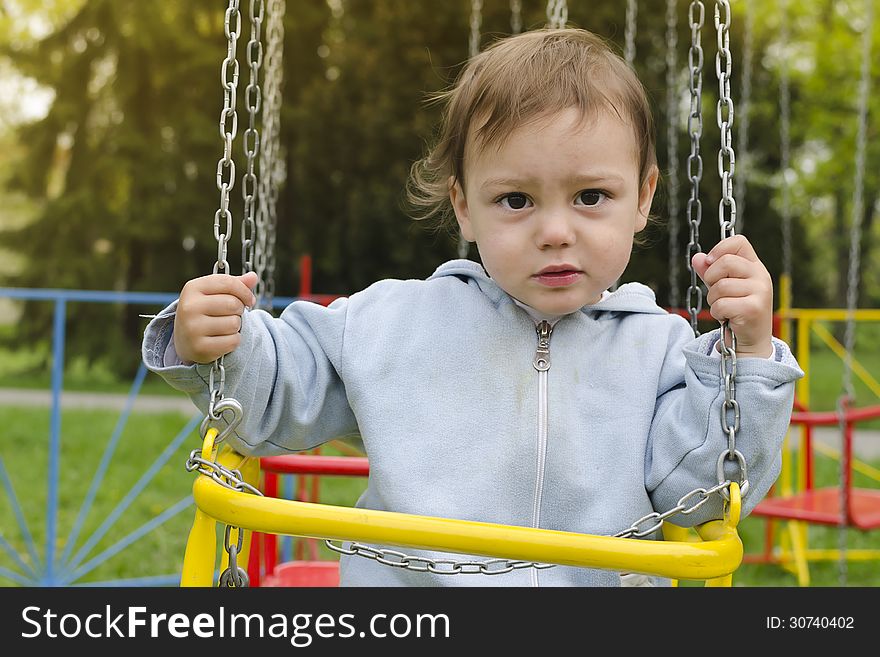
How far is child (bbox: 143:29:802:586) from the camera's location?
141 cm

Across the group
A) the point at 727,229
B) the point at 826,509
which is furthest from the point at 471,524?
the point at 826,509

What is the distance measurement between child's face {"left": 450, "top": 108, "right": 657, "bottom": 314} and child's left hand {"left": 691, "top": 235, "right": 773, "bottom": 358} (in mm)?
170

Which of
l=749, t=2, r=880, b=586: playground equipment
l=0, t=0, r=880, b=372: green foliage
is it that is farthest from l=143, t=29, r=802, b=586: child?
l=0, t=0, r=880, b=372: green foliage

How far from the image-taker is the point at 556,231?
1.42 m

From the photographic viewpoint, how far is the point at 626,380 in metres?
1.62

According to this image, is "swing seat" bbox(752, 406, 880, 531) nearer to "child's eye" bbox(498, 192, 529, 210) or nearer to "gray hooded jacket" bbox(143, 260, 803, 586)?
"gray hooded jacket" bbox(143, 260, 803, 586)

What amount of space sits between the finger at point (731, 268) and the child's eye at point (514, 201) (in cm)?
30

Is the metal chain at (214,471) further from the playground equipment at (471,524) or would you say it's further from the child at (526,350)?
the child at (526,350)

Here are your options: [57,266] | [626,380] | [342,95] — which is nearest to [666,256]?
[342,95]

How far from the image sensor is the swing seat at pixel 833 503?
3.29 meters

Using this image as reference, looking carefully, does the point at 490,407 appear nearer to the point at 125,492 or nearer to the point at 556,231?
the point at 556,231

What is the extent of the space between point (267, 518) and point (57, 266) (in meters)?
10.3
